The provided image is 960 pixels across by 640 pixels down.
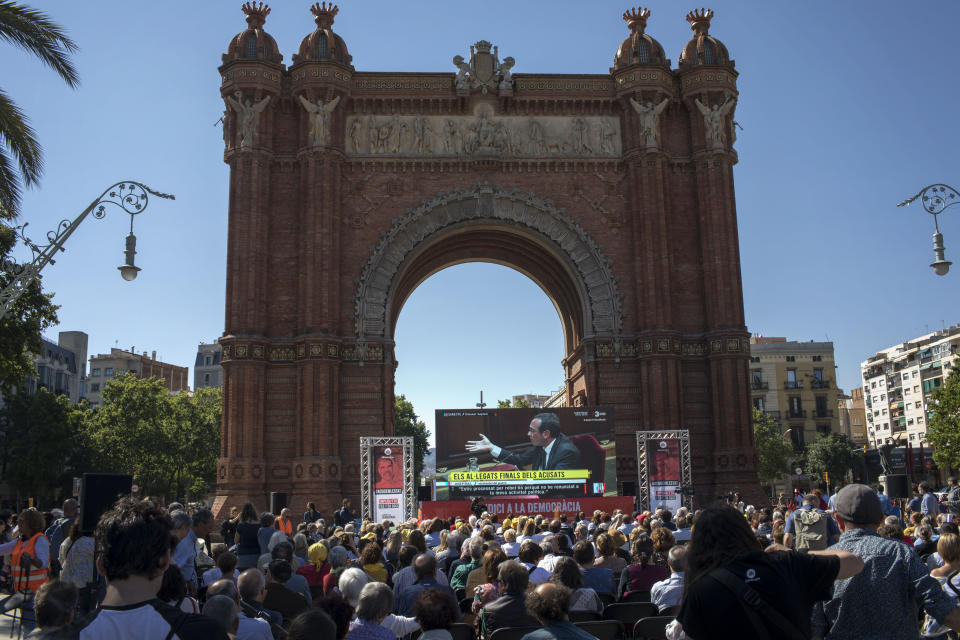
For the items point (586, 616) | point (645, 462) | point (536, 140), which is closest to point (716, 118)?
point (536, 140)

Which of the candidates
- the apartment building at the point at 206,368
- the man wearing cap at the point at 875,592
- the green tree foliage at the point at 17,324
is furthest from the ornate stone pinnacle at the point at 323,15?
the apartment building at the point at 206,368

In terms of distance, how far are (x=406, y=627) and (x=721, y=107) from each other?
30.6 meters

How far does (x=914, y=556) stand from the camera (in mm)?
5730

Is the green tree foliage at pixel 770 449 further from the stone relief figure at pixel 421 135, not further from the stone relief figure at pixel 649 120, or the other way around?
the stone relief figure at pixel 421 135

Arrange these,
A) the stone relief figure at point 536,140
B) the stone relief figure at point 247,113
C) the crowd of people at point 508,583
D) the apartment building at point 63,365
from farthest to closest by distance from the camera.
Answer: the apartment building at point 63,365, the stone relief figure at point 536,140, the stone relief figure at point 247,113, the crowd of people at point 508,583

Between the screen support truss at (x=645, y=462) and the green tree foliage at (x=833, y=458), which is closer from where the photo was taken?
the screen support truss at (x=645, y=462)

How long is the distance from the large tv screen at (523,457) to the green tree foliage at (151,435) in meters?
34.8

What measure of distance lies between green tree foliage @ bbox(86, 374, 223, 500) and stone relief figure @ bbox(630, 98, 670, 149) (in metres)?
40.3

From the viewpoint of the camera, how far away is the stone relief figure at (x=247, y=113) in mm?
33188

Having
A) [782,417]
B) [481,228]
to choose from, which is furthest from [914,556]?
[782,417]

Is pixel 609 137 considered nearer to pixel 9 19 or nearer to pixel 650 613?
pixel 9 19

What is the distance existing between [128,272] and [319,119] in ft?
54.4

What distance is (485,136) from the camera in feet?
114

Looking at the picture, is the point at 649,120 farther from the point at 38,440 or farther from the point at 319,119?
the point at 38,440
